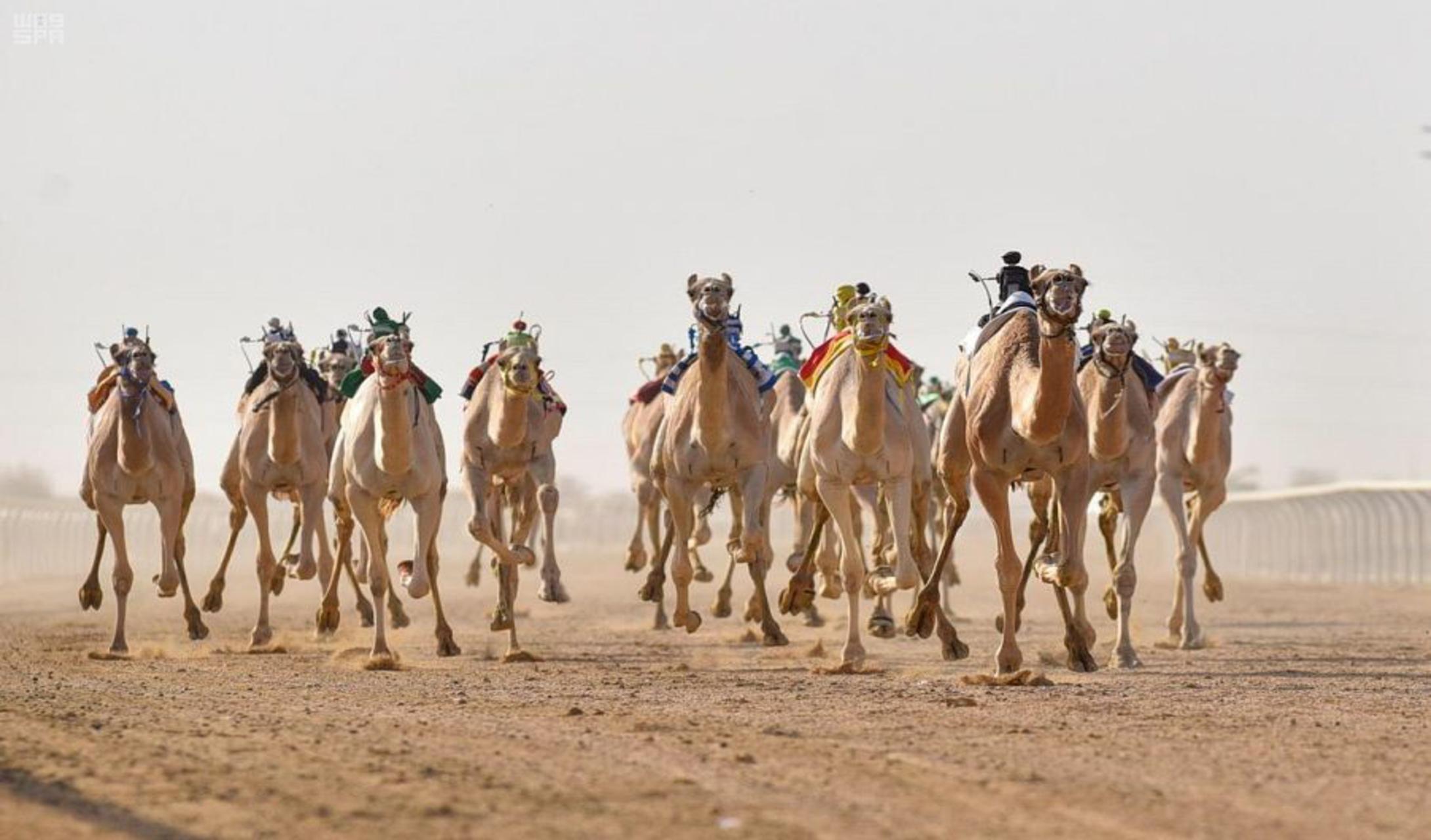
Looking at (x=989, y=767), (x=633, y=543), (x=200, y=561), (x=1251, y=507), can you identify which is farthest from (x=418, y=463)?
(x=200, y=561)

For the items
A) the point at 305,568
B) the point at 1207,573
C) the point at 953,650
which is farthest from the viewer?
the point at 1207,573

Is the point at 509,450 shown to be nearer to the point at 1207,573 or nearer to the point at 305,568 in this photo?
the point at 305,568

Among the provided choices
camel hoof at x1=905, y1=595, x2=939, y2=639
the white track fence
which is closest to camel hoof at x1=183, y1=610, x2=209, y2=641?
camel hoof at x1=905, y1=595, x2=939, y2=639

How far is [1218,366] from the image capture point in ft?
67.2

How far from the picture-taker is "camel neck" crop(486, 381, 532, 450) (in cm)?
1983

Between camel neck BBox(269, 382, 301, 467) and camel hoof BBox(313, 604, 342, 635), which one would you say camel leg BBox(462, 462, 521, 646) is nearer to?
camel hoof BBox(313, 604, 342, 635)

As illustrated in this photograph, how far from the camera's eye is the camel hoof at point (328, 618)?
19.5 m

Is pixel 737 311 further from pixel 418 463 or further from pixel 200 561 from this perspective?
pixel 200 561

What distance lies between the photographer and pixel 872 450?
655 inches

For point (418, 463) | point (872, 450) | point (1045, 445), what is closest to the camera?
point (1045, 445)

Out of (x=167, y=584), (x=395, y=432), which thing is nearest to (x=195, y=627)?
(x=167, y=584)

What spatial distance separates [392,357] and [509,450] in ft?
7.61

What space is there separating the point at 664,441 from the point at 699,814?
9985 mm

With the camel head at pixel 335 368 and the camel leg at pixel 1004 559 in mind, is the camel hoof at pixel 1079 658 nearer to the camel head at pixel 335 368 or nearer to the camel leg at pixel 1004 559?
the camel leg at pixel 1004 559
